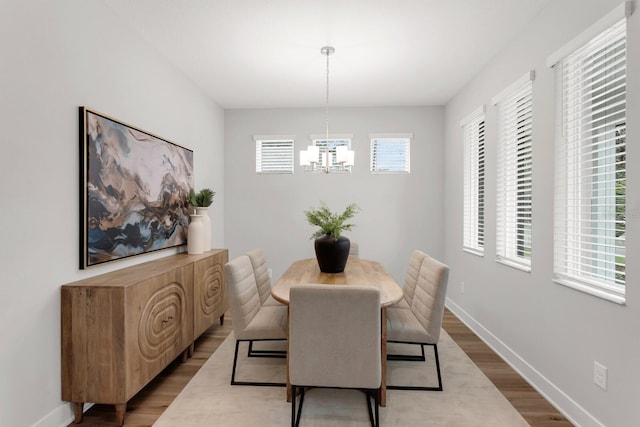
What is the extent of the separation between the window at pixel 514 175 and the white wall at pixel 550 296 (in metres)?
0.10

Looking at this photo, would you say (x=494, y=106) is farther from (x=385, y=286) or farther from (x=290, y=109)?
(x=290, y=109)

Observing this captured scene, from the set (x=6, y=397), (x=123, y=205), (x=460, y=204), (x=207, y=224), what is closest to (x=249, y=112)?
(x=207, y=224)

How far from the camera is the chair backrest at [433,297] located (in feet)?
7.09

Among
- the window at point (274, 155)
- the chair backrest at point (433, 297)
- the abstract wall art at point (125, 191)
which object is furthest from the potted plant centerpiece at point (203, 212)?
the chair backrest at point (433, 297)

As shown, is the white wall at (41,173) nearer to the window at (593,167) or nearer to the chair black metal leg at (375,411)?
the chair black metal leg at (375,411)

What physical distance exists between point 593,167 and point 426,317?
1.34 m

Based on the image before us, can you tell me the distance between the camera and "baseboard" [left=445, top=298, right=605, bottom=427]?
1942 millimetres

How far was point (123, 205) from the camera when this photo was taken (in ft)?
8.21

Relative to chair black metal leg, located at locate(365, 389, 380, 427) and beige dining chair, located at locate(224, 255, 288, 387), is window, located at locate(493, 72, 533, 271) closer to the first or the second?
chair black metal leg, located at locate(365, 389, 380, 427)

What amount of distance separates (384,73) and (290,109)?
1656mm

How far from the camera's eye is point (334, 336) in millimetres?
1771

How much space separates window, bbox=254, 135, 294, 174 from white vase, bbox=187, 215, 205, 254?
1666mm

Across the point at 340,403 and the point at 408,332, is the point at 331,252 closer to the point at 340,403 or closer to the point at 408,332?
the point at 408,332

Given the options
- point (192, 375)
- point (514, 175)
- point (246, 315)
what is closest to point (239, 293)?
point (246, 315)
